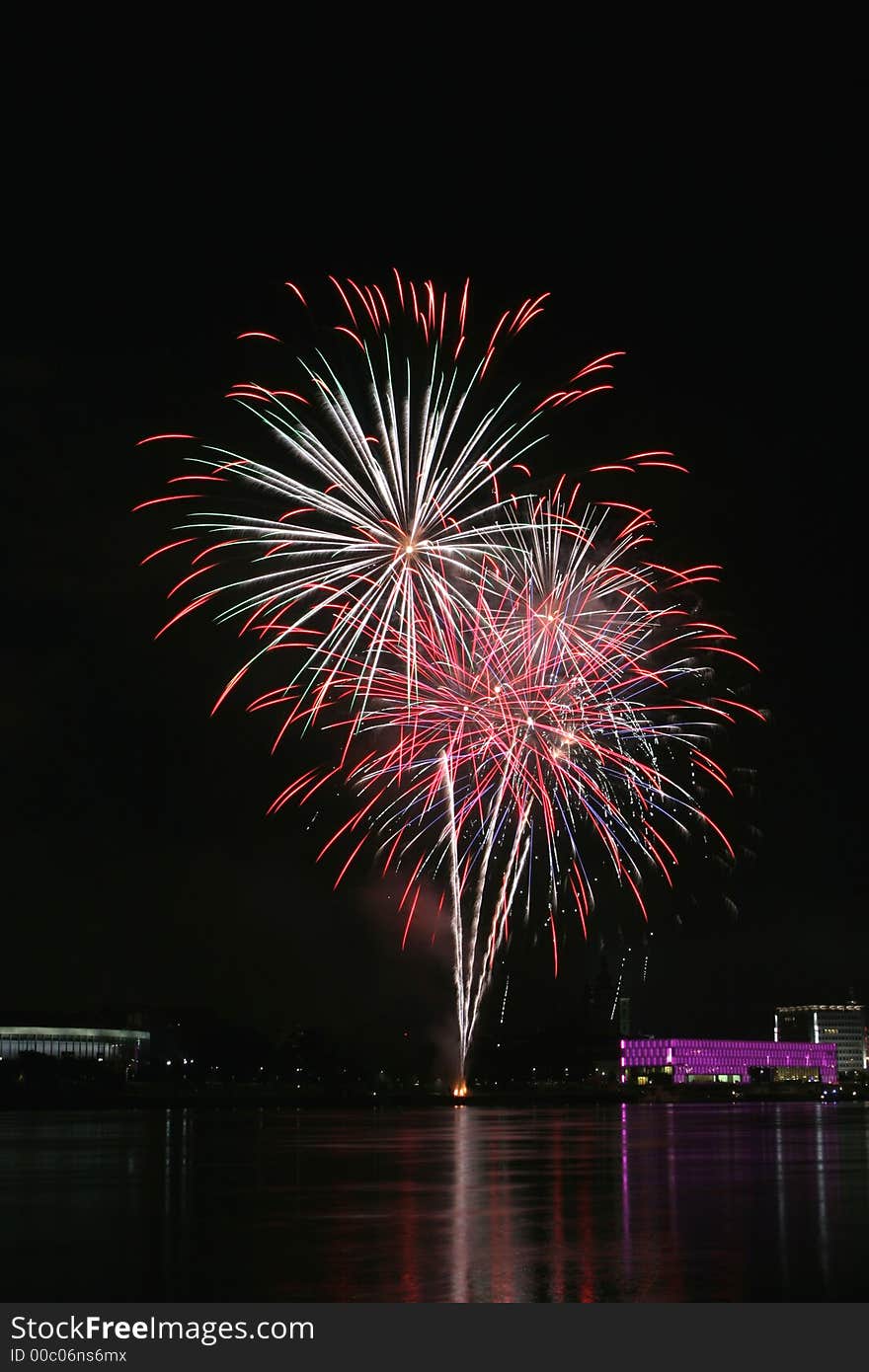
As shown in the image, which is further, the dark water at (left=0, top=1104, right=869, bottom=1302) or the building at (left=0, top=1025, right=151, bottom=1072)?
the building at (left=0, top=1025, right=151, bottom=1072)

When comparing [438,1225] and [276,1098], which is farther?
[276,1098]

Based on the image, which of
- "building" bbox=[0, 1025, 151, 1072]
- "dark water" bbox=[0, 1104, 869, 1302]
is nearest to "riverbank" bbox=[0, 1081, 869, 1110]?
"building" bbox=[0, 1025, 151, 1072]

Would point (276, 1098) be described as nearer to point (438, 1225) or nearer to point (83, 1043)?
Answer: point (83, 1043)

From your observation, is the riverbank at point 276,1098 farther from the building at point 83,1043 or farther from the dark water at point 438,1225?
the dark water at point 438,1225

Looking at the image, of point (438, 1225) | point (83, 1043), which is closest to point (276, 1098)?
point (83, 1043)

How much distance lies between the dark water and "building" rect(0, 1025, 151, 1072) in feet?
402

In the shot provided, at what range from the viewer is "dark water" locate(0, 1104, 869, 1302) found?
12984 millimetres

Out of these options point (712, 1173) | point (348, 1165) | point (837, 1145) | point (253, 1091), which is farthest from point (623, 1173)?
point (253, 1091)

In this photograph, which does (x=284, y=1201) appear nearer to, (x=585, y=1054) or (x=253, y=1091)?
(x=253, y=1091)

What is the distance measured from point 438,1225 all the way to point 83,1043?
5835 inches

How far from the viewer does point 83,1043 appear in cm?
15750

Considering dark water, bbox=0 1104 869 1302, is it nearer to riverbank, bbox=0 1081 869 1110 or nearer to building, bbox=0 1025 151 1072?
riverbank, bbox=0 1081 869 1110

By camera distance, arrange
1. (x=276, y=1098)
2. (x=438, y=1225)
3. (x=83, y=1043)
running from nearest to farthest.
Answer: (x=438, y=1225)
(x=276, y=1098)
(x=83, y=1043)

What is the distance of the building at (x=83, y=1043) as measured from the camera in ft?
497
